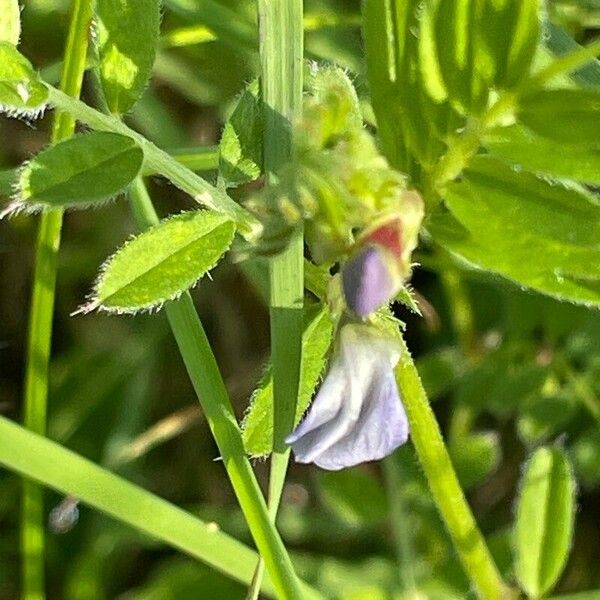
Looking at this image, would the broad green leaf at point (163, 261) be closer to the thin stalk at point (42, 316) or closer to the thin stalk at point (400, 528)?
the thin stalk at point (42, 316)

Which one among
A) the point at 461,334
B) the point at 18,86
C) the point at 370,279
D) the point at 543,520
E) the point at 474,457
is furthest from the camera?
the point at 461,334

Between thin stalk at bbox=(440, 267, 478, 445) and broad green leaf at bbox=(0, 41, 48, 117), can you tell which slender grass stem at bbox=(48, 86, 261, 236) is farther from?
thin stalk at bbox=(440, 267, 478, 445)

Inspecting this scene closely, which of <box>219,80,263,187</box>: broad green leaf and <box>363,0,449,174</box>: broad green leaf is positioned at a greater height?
<box>363,0,449,174</box>: broad green leaf

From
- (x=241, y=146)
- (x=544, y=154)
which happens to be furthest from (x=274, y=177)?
(x=544, y=154)

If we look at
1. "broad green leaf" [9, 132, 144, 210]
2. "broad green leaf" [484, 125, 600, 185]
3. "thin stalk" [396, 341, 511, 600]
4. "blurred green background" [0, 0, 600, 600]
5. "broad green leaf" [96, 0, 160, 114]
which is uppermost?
"broad green leaf" [96, 0, 160, 114]

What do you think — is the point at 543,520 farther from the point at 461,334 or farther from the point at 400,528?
the point at 461,334

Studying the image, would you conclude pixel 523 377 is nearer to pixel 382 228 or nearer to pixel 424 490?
pixel 424 490

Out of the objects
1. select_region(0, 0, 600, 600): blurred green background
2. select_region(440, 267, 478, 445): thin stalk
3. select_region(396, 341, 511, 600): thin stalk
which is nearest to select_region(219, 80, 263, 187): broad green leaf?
select_region(396, 341, 511, 600): thin stalk
